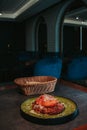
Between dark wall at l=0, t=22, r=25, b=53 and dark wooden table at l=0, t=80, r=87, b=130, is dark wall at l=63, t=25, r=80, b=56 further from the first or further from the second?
dark wooden table at l=0, t=80, r=87, b=130

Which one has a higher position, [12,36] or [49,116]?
[12,36]

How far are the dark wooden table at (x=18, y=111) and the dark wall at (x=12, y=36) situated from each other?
20.6 feet

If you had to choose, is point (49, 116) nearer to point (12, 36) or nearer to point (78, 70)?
point (78, 70)

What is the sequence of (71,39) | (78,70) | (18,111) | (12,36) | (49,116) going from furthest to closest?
(71,39), (12,36), (78,70), (18,111), (49,116)

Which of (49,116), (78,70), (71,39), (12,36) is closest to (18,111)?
(49,116)

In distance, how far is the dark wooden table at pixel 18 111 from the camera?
835 mm

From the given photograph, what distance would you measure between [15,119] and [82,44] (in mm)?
8553

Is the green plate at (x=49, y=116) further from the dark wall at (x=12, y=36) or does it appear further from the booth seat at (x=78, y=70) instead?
the dark wall at (x=12, y=36)

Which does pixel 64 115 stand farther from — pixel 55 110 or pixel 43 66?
pixel 43 66

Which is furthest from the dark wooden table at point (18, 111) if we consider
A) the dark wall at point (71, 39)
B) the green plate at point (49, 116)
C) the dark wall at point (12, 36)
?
the dark wall at point (71, 39)

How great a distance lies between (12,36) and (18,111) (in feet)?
22.8

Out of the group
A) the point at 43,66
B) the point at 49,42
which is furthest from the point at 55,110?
the point at 49,42

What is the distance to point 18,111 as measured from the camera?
1022mm

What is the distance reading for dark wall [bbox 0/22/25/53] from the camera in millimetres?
7496
